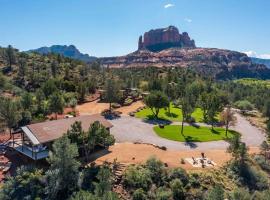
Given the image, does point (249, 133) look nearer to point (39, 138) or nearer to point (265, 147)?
point (265, 147)

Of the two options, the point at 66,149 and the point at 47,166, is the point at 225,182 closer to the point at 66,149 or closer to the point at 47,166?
the point at 66,149

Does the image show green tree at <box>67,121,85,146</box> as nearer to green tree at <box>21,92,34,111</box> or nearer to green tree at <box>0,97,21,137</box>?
green tree at <box>0,97,21,137</box>

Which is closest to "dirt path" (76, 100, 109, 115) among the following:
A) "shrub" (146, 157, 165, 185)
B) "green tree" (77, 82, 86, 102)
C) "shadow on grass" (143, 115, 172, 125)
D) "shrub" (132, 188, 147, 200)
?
"green tree" (77, 82, 86, 102)

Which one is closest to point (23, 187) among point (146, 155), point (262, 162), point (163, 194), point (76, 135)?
point (76, 135)

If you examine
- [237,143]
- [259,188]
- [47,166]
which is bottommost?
[259,188]

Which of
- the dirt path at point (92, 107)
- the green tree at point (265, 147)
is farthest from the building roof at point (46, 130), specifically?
the green tree at point (265, 147)

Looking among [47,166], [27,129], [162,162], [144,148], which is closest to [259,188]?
[162,162]

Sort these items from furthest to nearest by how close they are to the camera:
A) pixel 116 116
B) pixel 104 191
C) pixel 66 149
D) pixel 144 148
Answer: pixel 116 116
pixel 144 148
pixel 66 149
pixel 104 191
